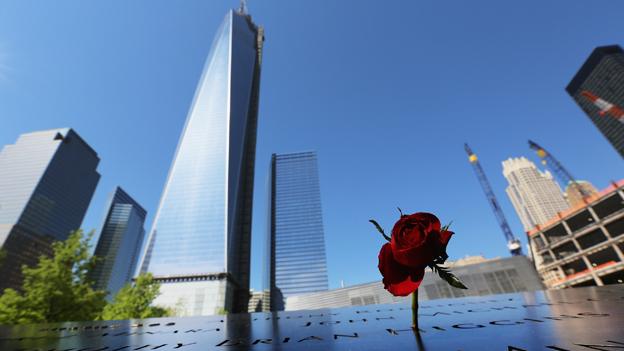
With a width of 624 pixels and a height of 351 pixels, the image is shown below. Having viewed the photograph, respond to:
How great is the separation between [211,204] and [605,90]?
7141 inches

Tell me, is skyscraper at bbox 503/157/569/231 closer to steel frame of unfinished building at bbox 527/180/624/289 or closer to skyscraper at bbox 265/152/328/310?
skyscraper at bbox 265/152/328/310

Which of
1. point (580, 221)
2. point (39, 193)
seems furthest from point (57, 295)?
point (39, 193)

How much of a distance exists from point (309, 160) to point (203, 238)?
112293 millimetres

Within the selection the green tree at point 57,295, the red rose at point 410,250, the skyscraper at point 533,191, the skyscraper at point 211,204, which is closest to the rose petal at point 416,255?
the red rose at point 410,250

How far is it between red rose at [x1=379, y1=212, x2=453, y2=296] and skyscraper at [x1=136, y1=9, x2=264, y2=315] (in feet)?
283

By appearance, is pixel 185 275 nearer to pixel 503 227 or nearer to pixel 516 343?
pixel 516 343

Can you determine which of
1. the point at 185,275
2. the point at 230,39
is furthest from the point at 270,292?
the point at 230,39

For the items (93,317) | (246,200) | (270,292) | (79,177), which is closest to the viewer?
(93,317)

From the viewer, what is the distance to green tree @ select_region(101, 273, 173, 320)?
2331 cm

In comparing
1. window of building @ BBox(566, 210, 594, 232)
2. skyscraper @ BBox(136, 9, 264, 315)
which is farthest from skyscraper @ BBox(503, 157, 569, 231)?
skyscraper @ BBox(136, 9, 264, 315)

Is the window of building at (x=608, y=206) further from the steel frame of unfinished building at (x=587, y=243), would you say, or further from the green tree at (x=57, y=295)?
the green tree at (x=57, y=295)

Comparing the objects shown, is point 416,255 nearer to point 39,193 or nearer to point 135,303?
point 135,303

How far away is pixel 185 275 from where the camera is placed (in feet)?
294

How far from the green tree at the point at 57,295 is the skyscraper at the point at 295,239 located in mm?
163041
